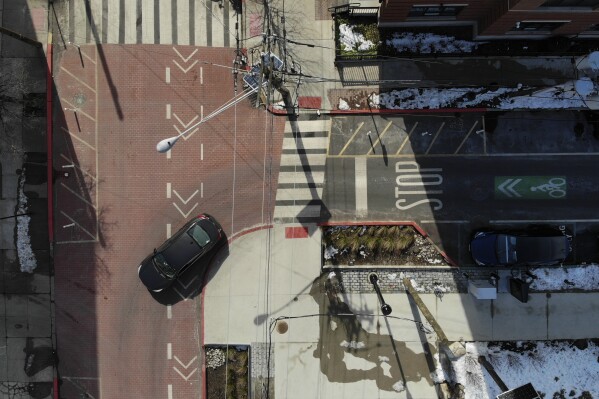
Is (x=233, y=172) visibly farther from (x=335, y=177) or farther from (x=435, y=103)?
(x=435, y=103)

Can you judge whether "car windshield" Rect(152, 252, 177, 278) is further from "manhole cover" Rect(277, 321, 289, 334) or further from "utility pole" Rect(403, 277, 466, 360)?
"utility pole" Rect(403, 277, 466, 360)

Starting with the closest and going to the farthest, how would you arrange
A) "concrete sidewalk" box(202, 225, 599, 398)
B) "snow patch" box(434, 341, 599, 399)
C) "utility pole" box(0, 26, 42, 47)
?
"utility pole" box(0, 26, 42, 47)
"snow patch" box(434, 341, 599, 399)
"concrete sidewalk" box(202, 225, 599, 398)

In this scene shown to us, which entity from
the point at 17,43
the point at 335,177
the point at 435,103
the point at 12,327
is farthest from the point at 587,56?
the point at 12,327

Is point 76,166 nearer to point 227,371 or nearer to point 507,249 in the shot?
point 227,371

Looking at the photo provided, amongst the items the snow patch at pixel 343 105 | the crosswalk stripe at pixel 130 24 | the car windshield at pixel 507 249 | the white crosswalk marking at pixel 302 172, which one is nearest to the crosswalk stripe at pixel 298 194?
the white crosswalk marking at pixel 302 172

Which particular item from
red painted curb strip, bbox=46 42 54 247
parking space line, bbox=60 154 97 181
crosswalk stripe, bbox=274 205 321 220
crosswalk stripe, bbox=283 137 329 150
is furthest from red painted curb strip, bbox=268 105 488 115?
red painted curb strip, bbox=46 42 54 247

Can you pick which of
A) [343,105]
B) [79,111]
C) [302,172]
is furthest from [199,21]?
[302,172]
